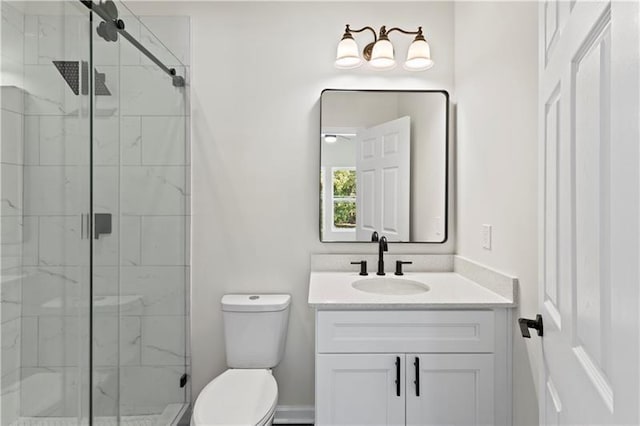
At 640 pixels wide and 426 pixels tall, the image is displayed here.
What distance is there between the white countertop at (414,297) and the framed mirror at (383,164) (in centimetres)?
36

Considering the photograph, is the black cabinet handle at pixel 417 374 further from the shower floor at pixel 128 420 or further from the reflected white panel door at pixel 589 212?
the shower floor at pixel 128 420

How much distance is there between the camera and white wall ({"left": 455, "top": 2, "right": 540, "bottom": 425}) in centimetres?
143

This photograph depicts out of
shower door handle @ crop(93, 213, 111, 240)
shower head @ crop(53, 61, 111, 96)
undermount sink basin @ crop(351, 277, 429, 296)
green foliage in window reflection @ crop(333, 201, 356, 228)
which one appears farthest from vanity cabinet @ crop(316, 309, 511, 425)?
shower head @ crop(53, 61, 111, 96)

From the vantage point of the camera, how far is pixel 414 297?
1.65 meters

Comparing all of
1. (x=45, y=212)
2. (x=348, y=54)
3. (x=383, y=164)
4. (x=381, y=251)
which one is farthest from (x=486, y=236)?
(x=45, y=212)

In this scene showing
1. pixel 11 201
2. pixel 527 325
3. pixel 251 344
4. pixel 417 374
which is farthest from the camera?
pixel 251 344

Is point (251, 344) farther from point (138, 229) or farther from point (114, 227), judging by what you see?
point (114, 227)

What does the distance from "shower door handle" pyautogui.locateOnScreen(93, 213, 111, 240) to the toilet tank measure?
75cm

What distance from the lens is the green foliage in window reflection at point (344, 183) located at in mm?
2203

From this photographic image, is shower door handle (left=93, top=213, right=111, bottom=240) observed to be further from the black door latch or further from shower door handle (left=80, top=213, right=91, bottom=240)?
the black door latch

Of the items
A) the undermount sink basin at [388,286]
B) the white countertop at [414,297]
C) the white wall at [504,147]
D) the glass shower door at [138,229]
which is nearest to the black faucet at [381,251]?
the undermount sink basin at [388,286]

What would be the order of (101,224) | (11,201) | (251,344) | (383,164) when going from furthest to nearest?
(383,164), (251,344), (101,224), (11,201)

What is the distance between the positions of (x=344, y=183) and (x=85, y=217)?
4.20ft

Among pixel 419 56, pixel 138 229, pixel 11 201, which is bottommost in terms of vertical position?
pixel 138 229
